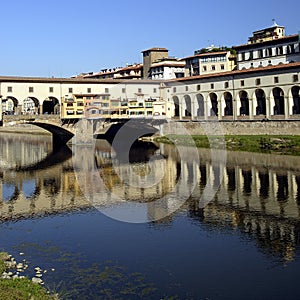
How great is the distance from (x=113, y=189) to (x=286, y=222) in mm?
12119

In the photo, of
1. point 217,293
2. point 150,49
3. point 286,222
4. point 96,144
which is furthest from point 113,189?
point 150,49

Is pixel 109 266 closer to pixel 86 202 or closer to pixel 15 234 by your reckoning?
pixel 15 234

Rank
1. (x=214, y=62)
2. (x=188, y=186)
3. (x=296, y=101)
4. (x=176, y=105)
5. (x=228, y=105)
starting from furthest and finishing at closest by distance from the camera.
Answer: (x=214, y=62), (x=176, y=105), (x=228, y=105), (x=296, y=101), (x=188, y=186)

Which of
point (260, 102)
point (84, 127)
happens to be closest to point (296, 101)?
point (260, 102)

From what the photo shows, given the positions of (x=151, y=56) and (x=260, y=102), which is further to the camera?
(x=151, y=56)

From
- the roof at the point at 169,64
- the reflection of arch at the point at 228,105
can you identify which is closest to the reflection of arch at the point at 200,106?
the reflection of arch at the point at 228,105

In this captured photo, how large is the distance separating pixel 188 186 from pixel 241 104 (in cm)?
3092

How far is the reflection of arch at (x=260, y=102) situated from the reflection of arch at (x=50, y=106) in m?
26.3

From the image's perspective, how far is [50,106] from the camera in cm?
6406

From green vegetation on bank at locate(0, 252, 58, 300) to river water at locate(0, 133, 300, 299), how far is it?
0.67 metres

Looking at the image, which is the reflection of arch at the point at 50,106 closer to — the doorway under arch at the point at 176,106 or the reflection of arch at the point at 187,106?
the doorway under arch at the point at 176,106

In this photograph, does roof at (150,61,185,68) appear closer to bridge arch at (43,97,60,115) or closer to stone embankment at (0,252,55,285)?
bridge arch at (43,97,60,115)

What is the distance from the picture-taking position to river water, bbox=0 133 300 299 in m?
14.0

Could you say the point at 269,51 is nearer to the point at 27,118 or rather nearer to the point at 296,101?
Answer: the point at 296,101
